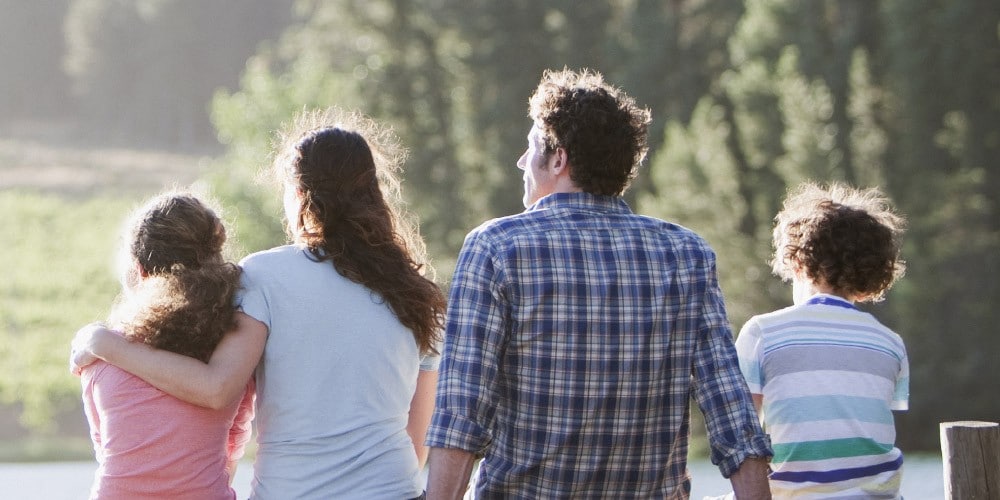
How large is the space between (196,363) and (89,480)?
63.2 ft

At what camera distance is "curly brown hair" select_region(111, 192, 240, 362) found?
2.38m

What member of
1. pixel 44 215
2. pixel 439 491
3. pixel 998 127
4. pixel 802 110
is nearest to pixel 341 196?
pixel 439 491

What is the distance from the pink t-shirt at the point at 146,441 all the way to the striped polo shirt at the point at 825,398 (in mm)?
1109

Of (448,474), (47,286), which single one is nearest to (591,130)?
(448,474)

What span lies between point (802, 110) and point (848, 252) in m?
16.7

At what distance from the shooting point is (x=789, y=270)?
3037 mm

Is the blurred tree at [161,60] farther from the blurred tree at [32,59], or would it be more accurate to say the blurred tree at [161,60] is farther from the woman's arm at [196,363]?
the woman's arm at [196,363]

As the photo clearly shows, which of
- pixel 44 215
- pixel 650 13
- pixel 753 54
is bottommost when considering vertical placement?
pixel 753 54

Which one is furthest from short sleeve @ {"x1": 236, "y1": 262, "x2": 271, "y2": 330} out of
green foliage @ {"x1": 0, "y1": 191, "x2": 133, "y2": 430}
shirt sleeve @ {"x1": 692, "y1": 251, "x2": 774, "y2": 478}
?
green foliage @ {"x1": 0, "y1": 191, "x2": 133, "y2": 430}

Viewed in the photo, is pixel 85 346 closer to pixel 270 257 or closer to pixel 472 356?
pixel 270 257

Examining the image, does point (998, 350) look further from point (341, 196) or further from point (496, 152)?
point (341, 196)

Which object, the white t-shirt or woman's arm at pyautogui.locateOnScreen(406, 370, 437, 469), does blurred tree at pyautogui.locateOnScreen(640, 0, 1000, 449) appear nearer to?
woman's arm at pyautogui.locateOnScreen(406, 370, 437, 469)

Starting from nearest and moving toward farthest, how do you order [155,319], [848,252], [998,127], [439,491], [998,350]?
[439,491] < [155,319] < [848,252] < [998,350] < [998,127]

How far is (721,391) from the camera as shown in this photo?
2387mm
